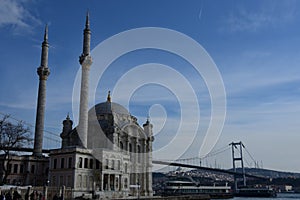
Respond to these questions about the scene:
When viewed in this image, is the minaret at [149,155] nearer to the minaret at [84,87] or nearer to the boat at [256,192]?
the minaret at [84,87]

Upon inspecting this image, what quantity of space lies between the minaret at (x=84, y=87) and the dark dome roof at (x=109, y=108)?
7.87 metres

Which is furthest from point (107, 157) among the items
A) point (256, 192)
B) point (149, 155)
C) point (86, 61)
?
point (256, 192)

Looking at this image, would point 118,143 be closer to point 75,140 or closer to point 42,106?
point 75,140

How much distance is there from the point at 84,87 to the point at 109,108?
889cm

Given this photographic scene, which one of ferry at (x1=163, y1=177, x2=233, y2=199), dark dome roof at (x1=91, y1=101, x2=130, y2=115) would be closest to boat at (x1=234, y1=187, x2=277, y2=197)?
ferry at (x1=163, y1=177, x2=233, y2=199)

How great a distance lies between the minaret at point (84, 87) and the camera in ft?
153

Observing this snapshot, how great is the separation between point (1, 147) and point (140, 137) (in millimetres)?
23009

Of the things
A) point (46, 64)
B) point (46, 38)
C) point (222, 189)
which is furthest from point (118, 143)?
point (222, 189)

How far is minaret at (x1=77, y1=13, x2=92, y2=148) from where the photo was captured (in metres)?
46.6

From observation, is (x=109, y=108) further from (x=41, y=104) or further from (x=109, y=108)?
(x=41, y=104)

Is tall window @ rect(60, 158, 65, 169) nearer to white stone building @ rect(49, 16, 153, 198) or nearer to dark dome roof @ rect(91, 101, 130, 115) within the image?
white stone building @ rect(49, 16, 153, 198)

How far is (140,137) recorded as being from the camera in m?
58.2

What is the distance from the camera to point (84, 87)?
47.6 meters

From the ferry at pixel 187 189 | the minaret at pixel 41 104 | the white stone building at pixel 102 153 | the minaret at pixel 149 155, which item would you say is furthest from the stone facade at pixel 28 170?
the ferry at pixel 187 189
